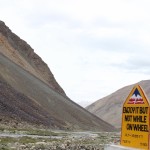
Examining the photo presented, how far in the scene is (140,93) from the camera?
34.6 feet

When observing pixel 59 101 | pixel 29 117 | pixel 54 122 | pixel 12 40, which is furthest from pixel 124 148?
pixel 12 40

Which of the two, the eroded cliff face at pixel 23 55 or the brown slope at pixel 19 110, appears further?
the eroded cliff face at pixel 23 55

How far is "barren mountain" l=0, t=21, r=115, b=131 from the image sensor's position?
65312mm

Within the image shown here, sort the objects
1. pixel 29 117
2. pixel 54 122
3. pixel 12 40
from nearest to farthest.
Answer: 1. pixel 29 117
2. pixel 54 122
3. pixel 12 40

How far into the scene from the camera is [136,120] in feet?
35.4

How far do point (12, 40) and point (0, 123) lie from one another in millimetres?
58392

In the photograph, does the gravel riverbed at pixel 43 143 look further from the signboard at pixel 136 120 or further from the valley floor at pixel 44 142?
the signboard at pixel 136 120

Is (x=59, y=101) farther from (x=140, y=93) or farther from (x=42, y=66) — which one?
(x=140, y=93)

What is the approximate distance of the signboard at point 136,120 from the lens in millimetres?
10328

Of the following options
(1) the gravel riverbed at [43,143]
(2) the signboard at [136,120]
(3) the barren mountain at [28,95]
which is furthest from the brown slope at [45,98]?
(2) the signboard at [136,120]

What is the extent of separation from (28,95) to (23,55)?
1256 inches

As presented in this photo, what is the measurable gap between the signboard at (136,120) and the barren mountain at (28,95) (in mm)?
45483

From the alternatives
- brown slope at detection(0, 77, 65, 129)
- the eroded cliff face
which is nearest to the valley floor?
brown slope at detection(0, 77, 65, 129)

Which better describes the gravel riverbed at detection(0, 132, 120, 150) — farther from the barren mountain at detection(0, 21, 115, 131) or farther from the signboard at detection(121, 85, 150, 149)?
the barren mountain at detection(0, 21, 115, 131)
